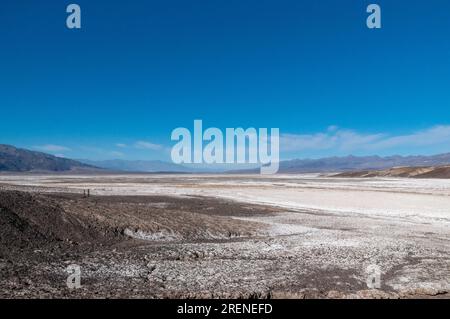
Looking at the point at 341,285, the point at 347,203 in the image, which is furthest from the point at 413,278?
the point at 347,203

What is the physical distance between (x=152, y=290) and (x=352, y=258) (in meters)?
7.54

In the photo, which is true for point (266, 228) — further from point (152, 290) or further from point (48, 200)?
point (152, 290)

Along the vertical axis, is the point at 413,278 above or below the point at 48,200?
below

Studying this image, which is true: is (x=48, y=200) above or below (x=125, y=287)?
above

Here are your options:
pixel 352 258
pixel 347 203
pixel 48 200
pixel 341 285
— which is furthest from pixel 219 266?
pixel 347 203

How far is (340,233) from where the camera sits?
70.4 feet

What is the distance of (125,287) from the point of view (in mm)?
11680

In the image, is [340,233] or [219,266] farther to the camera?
[340,233]
